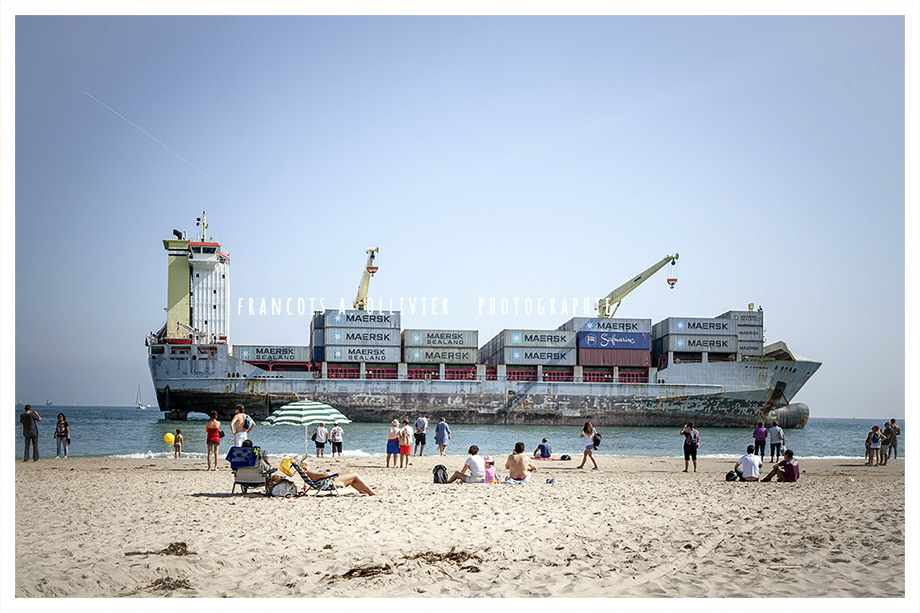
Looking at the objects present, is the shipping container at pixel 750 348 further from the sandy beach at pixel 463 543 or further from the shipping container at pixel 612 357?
the sandy beach at pixel 463 543

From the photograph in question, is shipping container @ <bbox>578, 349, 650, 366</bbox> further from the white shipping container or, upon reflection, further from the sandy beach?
the sandy beach

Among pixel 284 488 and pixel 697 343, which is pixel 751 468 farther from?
pixel 697 343

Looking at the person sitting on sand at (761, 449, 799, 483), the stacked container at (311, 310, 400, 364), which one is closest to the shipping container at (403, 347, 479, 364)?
the stacked container at (311, 310, 400, 364)

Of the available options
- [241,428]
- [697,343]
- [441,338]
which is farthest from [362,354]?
[241,428]

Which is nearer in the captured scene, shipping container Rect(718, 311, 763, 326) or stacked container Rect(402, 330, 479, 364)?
stacked container Rect(402, 330, 479, 364)

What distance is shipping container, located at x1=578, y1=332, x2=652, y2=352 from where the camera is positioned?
5741 cm

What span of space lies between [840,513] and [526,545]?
→ 4435 millimetres

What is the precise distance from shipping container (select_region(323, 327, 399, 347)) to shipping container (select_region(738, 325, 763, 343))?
101 ft

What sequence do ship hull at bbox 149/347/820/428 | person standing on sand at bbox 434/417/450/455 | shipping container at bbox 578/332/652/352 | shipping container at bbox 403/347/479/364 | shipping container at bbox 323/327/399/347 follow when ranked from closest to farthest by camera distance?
person standing on sand at bbox 434/417/450/455
ship hull at bbox 149/347/820/428
shipping container at bbox 323/327/399/347
shipping container at bbox 403/347/479/364
shipping container at bbox 578/332/652/352

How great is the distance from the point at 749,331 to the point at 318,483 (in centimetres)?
5643

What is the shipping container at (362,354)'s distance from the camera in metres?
56.3

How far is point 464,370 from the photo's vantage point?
5791 cm

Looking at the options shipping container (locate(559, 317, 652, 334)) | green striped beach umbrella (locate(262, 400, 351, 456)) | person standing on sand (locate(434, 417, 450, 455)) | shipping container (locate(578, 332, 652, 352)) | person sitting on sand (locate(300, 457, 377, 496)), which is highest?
shipping container (locate(559, 317, 652, 334))
